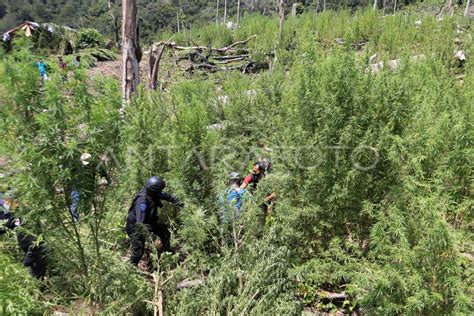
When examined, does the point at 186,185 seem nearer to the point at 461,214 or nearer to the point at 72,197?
the point at 72,197

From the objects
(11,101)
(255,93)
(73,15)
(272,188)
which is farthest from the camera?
(73,15)

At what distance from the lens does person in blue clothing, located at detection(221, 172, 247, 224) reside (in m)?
3.86

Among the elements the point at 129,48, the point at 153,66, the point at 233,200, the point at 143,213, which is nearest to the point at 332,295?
the point at 233,200

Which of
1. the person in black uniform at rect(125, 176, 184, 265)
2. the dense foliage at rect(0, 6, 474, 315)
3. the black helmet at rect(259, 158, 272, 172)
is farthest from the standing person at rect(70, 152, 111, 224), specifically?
the black helmet at rect(259, 158, 272, 172)

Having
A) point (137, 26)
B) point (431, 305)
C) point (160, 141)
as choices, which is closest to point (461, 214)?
point (431, 305)

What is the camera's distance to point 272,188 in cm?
417

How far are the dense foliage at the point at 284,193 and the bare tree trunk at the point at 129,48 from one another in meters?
1.03

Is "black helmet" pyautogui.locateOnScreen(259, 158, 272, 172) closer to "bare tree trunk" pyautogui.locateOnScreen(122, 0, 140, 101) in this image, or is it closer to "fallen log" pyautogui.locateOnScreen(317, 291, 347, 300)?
"fallen log" pyautogui.locateOnScreen(317, 291, 347, 300)

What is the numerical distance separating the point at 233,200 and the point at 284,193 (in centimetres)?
63

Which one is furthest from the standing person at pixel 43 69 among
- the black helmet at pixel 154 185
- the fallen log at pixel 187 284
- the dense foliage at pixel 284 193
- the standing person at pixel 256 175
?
the standing person at pixel 256 175

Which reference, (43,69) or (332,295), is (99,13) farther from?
(332,295)

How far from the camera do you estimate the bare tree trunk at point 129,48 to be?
597 centimetres

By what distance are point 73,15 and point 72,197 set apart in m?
63.6

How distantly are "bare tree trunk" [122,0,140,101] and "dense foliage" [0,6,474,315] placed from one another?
3.39ft
